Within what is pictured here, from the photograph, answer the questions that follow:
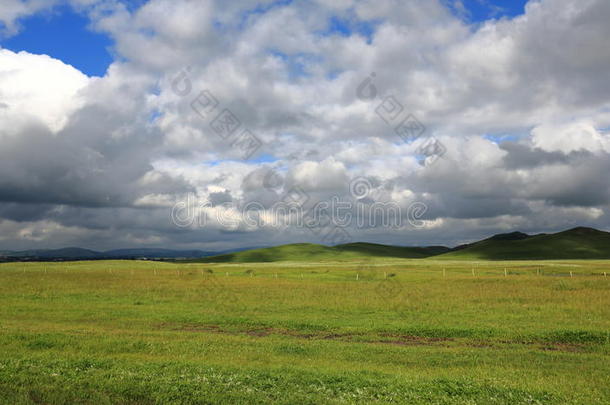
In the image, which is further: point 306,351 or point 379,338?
point 379,338

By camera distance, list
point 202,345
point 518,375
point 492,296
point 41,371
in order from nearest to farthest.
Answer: point 41,371 < point 518,375 < point 202,345 < point 492,296

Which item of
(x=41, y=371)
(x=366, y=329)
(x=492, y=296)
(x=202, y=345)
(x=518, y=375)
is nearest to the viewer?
(x=41, y=371)

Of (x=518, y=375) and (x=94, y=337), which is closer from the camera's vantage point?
(x=518, y=375)

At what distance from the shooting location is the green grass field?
11.9 meters

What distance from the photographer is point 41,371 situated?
13.5 meters

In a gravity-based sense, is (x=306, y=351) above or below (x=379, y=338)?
above

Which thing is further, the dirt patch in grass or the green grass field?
the dirt patch in grass

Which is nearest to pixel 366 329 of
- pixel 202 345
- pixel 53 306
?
pixel 202 345

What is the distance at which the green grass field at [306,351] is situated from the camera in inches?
469

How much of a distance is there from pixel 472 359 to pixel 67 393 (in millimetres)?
14733

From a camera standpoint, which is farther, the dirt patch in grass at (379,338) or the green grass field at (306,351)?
the dirt patch in grass at (379,338)

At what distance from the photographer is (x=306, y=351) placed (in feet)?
62.4

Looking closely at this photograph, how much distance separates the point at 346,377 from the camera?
13.5 meters

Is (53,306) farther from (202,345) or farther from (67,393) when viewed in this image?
(67,393)
